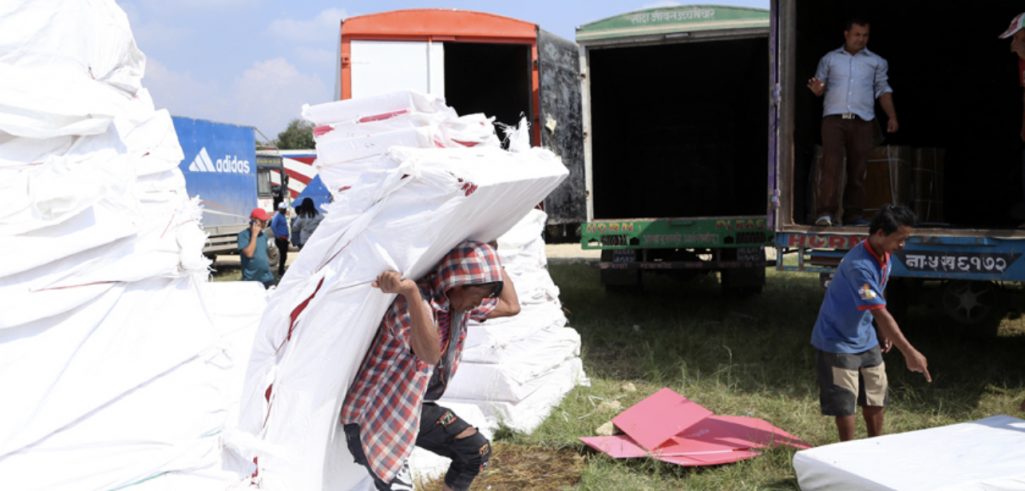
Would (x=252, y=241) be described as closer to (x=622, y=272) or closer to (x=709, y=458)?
(x=622, y=272)

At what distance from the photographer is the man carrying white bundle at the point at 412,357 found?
7.72ft

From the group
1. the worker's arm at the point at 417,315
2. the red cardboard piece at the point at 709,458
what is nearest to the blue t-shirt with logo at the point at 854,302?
the red cardboard piece at the point at 709,458

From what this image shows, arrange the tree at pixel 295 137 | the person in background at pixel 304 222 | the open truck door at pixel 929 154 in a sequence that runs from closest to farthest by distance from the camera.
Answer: the open truck door at pixel 929 154
the person in background at pixel 304 222
the tree at pixel 295 137

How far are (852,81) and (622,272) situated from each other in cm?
279

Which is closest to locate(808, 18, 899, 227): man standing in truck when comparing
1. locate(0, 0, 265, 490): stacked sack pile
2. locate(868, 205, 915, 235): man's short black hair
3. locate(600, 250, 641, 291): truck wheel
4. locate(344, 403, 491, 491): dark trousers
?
locate(600, 250, 641, 291): truck wheel

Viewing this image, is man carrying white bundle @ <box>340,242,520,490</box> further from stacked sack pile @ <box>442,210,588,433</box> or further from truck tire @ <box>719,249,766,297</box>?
truck tire @ <box>719,249,766,297</box>

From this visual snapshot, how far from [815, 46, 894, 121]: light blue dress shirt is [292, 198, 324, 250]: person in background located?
5941 millimetres

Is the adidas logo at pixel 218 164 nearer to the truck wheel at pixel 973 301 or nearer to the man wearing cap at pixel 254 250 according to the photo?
the man wearing cap at pixel 254 250

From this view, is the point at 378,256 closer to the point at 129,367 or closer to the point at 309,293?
the point at 309,293

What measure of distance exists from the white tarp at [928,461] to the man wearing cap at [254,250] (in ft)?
18.0

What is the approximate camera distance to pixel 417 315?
2.31m

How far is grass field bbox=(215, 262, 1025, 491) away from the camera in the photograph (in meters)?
3.77

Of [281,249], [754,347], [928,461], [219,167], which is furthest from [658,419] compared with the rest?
[219,167]

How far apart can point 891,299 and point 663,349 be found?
1.91 metres
